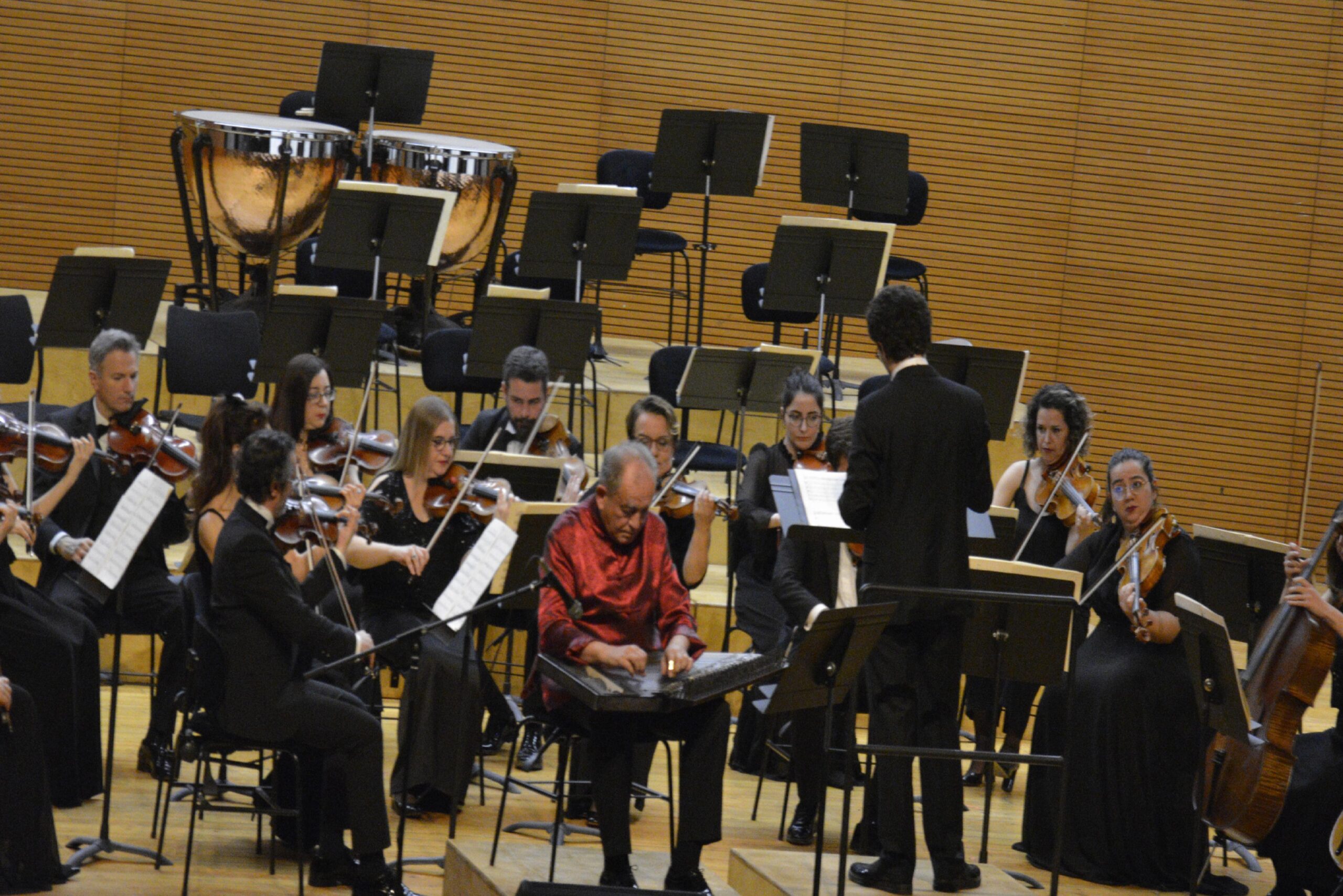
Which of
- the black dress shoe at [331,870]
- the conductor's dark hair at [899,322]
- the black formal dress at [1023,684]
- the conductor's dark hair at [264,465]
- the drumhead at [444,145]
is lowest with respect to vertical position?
the black dress shoe at [331,870]

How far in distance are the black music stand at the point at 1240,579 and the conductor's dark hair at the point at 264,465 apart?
2.57 meters

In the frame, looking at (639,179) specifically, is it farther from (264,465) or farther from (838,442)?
(264,465)

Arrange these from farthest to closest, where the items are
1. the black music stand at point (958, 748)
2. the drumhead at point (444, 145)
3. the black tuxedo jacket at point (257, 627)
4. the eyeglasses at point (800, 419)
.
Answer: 1. the drumhead at point (444, 145)
2. the eyeglasses at point (800, 419)
3. the black tuxedo jacket at point (257, 627)
4. the black music stand at point (958, 748)

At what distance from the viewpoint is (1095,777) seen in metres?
4.66

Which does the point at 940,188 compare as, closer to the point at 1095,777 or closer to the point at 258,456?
the point at 1095,777

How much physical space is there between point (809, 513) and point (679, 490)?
1.37m

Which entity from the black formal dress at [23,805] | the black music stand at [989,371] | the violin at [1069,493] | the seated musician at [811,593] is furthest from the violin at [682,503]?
the black formal dress at [23,805]

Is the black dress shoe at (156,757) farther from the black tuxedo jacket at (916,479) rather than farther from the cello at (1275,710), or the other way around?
the cello at (1275,710)

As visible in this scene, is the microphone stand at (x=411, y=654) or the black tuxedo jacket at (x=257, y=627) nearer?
the microphone stand at (x=411, y=654)

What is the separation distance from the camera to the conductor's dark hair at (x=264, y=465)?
12.9 feet

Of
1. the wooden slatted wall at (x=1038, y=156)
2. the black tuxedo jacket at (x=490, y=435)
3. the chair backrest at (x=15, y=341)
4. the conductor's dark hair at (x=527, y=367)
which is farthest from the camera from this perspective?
the wooden slatted wall at (x=1038, y=156)

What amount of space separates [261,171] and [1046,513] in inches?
140

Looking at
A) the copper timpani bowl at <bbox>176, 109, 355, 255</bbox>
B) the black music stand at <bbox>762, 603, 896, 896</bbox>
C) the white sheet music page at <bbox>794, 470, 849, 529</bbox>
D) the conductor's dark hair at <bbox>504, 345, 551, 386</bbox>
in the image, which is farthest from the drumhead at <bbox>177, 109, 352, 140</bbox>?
the black music stand at <bbox>762, 603, 896, 896</bbox>

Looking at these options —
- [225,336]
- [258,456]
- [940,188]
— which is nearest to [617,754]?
[258,456]
